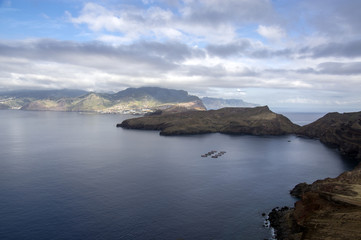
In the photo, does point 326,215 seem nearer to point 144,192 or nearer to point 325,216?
point 325,216

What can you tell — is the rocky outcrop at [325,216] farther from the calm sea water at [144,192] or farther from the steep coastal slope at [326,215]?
the calm sea water at [144,192]

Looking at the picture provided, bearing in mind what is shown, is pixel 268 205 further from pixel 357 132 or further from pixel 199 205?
pixel 357 132

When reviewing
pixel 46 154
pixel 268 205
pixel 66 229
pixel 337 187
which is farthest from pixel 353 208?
pixel 46 154

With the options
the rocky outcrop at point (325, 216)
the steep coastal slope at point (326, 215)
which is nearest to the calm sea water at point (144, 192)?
the rocky outcrop at point (325, 216)

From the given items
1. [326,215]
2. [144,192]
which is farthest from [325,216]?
[144,192]

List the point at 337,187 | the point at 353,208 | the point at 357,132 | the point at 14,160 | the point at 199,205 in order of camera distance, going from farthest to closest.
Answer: the point at 357,132 → the point at 14,160 → the point at 199,205 → the point at 337,187 → the point at 353,208
